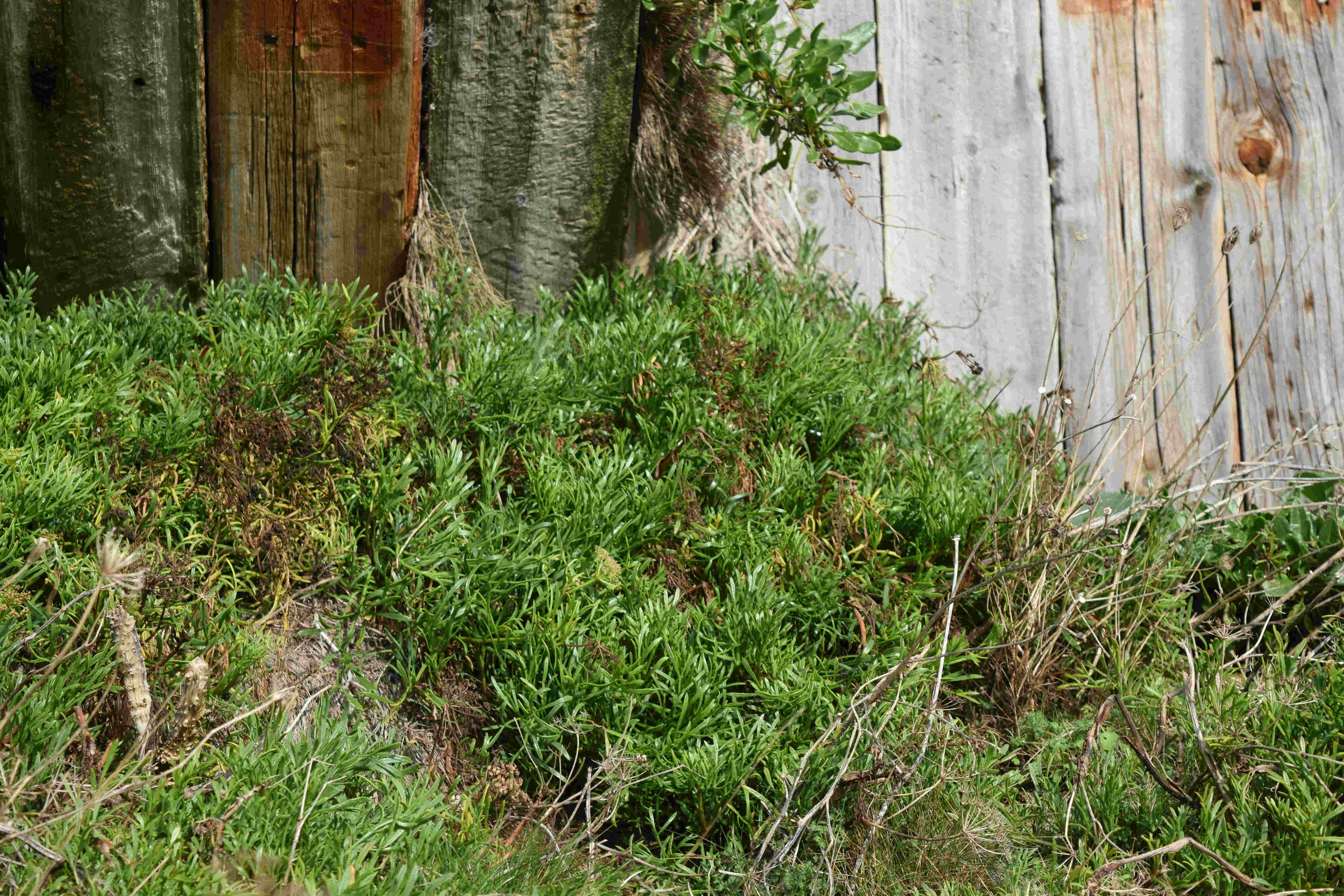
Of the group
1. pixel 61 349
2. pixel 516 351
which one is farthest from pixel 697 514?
pixel 61 349

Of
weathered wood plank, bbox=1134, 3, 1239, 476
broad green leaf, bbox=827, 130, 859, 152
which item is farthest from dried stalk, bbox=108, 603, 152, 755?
weathered wood plank, bbox=1134, 3, 1239, 476

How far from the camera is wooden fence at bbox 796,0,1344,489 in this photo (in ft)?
13.3

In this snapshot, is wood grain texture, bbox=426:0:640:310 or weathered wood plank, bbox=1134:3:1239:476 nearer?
wood grain texture, bbox=426:0:640:310

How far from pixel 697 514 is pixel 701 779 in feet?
2.58

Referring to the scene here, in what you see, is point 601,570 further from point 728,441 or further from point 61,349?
point 61,349

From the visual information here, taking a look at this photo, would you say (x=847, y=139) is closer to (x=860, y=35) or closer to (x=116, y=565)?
(x=860, y=35)

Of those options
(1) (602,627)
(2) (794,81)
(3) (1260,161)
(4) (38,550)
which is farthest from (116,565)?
(3) (1260,161)

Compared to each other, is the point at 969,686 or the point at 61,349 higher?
the point at 61,349

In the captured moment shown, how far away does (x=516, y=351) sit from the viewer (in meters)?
3.15

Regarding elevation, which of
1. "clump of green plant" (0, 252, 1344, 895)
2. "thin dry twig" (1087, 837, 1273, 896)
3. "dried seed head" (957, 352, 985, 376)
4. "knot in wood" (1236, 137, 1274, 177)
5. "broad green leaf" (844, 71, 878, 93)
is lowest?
"thin dry twig" (1087, 837, 1273, 896)

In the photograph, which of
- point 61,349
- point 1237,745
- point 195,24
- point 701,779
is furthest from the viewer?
point 195,24

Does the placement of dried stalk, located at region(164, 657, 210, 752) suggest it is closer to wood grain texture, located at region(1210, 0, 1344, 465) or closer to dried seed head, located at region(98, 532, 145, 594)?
dried seed head, located at region(98, 532, 145, 594)

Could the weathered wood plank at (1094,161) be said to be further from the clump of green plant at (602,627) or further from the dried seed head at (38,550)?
the dried seed head at (38,550)

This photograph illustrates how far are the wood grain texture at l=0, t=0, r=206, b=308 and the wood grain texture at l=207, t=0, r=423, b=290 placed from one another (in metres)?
0.08
